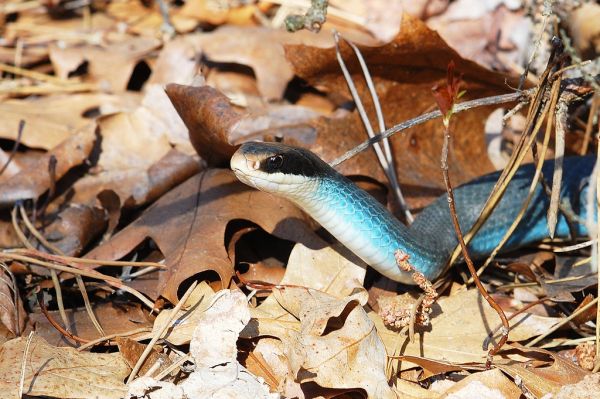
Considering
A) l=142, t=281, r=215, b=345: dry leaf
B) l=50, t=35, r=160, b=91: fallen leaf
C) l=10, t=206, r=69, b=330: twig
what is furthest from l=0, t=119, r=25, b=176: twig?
l=142, t=281, r=215, b=345: dry leaf

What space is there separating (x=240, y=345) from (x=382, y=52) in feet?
6.07

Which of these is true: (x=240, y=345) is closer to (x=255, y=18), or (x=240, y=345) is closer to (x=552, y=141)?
(x=552, y=141)

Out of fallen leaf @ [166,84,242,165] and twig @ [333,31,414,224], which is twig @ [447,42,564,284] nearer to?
twig @ [333,31,414,224]

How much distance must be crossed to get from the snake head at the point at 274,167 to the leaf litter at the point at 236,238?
45cm

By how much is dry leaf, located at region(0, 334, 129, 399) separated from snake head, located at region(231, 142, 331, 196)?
88 centimetres

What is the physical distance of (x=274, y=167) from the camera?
2998 millimetres

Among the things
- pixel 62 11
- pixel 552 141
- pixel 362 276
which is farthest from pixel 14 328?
pixel 62 11

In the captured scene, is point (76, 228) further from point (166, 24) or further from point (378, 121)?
point (166, 24)

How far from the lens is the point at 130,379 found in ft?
9.26

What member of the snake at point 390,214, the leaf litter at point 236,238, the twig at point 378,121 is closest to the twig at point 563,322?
the leaf litter at point 236,238

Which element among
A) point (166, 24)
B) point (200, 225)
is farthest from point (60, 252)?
point (166, 24)

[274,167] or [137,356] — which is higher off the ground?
[274,167]

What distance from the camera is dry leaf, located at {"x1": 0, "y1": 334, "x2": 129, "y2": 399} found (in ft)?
8.86

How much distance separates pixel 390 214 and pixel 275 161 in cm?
68
